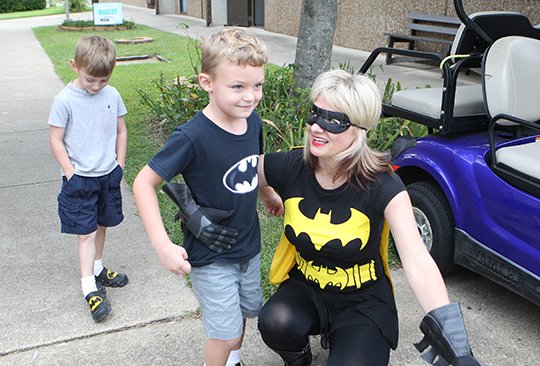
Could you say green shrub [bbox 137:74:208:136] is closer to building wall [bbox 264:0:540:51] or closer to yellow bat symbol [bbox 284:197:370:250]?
yellow bat symbol [bbox 284:197:370:250]

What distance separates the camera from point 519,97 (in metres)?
3.19

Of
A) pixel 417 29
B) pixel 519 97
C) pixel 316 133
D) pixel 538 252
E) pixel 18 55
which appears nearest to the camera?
pixel 316 133

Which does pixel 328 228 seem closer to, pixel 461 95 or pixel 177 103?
pixel 461 95

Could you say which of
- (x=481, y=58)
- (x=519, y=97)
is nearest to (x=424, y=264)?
(x=519, y=97)

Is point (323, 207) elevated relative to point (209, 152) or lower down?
lower down

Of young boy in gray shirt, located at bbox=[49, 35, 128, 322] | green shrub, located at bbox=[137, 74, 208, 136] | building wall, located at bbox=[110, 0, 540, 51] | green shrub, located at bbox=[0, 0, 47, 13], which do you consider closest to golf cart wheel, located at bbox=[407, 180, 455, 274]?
young boy in gray shirt, located at bbox=[49, 35, 128, 322]

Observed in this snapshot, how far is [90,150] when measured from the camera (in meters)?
2.97

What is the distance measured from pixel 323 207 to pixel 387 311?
0.49 m

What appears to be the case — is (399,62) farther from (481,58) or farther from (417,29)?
(481,58)

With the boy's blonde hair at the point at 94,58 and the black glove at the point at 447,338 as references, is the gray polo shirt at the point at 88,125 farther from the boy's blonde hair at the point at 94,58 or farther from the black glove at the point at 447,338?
the black glove at the point at 447,338

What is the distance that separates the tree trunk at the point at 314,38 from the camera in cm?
568

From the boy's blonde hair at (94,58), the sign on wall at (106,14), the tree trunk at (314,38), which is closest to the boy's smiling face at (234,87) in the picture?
the boy's blonde hair at (94,58)

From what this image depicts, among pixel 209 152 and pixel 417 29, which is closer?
pixel 209 152

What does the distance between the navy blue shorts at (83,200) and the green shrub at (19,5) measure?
113 ft
